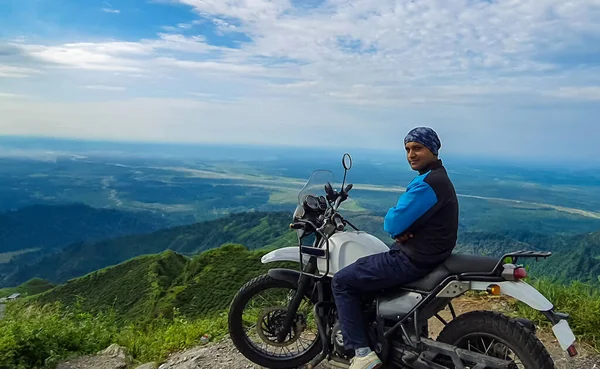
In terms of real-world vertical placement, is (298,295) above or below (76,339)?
above

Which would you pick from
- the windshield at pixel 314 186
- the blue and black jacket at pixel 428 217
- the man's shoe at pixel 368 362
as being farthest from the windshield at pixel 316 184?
the man's shoe at pixel 368 362

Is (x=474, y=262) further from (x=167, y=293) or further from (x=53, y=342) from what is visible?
(x=167, y=293)

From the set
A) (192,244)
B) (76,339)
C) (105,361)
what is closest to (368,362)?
(105,361)

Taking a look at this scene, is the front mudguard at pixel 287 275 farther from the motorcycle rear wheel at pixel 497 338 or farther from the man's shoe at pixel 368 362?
the motorcycle rear wheel at pixel 497 338

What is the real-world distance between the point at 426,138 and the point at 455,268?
92 centimetres

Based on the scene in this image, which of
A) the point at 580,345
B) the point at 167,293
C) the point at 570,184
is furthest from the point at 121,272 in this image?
the point at 570,184

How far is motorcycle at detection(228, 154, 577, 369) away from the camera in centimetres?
325

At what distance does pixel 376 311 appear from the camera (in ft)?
12.5

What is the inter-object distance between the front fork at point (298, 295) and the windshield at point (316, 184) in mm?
530

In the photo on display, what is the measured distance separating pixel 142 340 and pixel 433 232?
3.94 m

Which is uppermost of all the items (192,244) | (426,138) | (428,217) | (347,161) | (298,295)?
(426,138)

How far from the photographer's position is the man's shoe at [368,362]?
361 centimetres

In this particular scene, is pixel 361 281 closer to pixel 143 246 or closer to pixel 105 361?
pixel 105 361

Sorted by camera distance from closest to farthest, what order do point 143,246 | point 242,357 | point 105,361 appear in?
point 242,357, point 105,361, point 143,246
